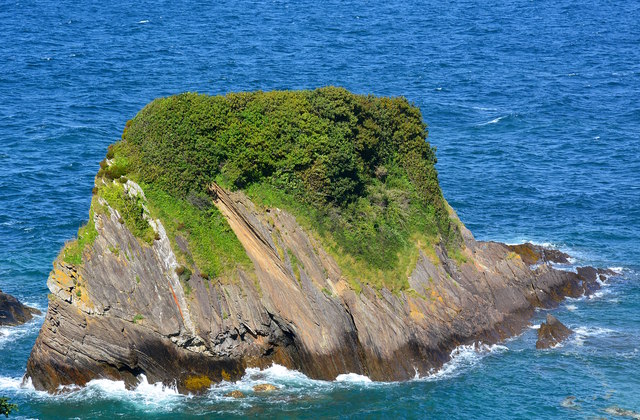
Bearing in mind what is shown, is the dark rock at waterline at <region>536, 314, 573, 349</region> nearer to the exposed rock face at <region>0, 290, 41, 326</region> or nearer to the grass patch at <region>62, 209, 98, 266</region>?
the grass patch at <region>62, 209, 98, 266</region>

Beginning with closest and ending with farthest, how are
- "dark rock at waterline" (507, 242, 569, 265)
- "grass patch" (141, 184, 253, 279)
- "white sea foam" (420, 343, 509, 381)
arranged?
1. "grass patch" (141, 184, 253, 279)
2. "white sea foam" (420, 343, 509, 381)
3. "dark rock at waterline" (507, 242, 569, 265)

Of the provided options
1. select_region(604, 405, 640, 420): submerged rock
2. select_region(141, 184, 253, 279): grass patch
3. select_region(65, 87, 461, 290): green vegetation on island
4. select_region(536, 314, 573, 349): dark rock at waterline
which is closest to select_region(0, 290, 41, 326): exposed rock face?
select_region(65, 87, 461, 290): green vegetation on island

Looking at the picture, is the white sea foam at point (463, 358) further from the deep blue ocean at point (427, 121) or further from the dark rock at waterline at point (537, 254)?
the dark rock at waterline at point (537, 254)

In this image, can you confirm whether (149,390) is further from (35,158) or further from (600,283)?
(35,158)

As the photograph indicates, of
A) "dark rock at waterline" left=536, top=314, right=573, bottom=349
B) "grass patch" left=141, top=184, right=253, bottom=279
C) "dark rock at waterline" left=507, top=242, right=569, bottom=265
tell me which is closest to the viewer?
"grass patch" left=141, top=184, right=253, bottom=279

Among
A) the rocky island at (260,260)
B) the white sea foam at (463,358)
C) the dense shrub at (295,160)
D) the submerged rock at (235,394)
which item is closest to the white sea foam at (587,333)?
the rocky island at (260,260)

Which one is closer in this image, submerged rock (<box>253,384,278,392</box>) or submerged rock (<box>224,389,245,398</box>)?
submerged rock (<box>224,389,245,398</box>)
